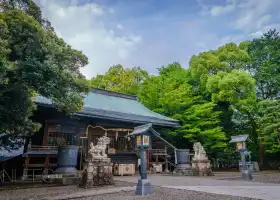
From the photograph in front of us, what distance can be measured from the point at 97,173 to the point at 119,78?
2219 centimetres

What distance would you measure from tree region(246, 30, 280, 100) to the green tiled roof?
9105 mm

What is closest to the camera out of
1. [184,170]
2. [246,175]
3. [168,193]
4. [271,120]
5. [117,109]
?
[168,193]

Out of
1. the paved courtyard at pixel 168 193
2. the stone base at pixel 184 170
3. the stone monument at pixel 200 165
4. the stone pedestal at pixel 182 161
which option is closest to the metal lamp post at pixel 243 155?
the stone monument at pixel 200 165

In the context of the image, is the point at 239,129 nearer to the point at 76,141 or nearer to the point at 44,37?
the point at 76,141

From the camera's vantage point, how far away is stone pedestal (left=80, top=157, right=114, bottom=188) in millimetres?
7727

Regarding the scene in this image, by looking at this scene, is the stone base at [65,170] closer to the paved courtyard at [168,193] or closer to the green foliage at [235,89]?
the paved courtyard at [168,193]

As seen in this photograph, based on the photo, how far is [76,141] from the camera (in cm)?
1391

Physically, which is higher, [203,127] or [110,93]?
[110,93]

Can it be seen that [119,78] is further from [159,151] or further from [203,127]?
[159,151]

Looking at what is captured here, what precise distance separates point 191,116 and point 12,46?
13119mm

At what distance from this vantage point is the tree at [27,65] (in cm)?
575

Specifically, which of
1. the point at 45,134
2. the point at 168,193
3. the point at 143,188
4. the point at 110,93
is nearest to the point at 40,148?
the point at 45,134

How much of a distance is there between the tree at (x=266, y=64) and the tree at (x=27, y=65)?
16.8 meters

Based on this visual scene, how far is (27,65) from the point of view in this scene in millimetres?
5773
